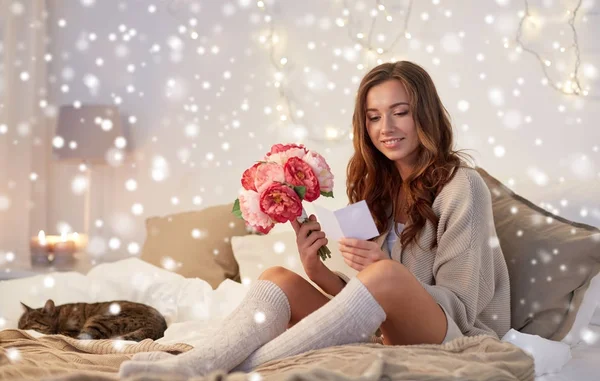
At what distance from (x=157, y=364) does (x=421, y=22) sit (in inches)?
74.4

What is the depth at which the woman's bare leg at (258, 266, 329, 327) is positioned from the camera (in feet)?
5.02

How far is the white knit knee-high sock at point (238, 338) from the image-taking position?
1.20 metres

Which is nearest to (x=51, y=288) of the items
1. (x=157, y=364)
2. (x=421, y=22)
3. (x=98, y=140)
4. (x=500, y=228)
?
(x=98, y=140)

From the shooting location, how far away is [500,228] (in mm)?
1913

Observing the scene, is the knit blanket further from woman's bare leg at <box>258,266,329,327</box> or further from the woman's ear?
the woman's ear

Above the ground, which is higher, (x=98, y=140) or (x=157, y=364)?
(x=98, y=140)

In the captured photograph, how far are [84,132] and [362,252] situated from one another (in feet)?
5.91

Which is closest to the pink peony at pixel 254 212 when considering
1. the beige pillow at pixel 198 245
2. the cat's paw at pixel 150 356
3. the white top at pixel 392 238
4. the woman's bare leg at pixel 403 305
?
the woman's bare leg at pixel 403 305

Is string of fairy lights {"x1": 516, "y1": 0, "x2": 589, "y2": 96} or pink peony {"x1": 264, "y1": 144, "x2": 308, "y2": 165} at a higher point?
string of fairy lights {"x1": 516, "y1": 0, "x2": 589, "y2": 96}

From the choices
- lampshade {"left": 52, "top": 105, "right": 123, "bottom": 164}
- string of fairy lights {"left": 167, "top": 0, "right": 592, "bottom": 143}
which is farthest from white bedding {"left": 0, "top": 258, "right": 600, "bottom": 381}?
string of fairy lights {"left": 167, "top": 0, "right": 592, "bottom": 143}

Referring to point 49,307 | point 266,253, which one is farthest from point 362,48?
point 49,307

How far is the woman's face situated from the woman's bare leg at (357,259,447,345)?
520 millimetres

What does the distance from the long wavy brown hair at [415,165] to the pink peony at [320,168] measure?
1.01 ft

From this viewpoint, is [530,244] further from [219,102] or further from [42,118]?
[42,118]
